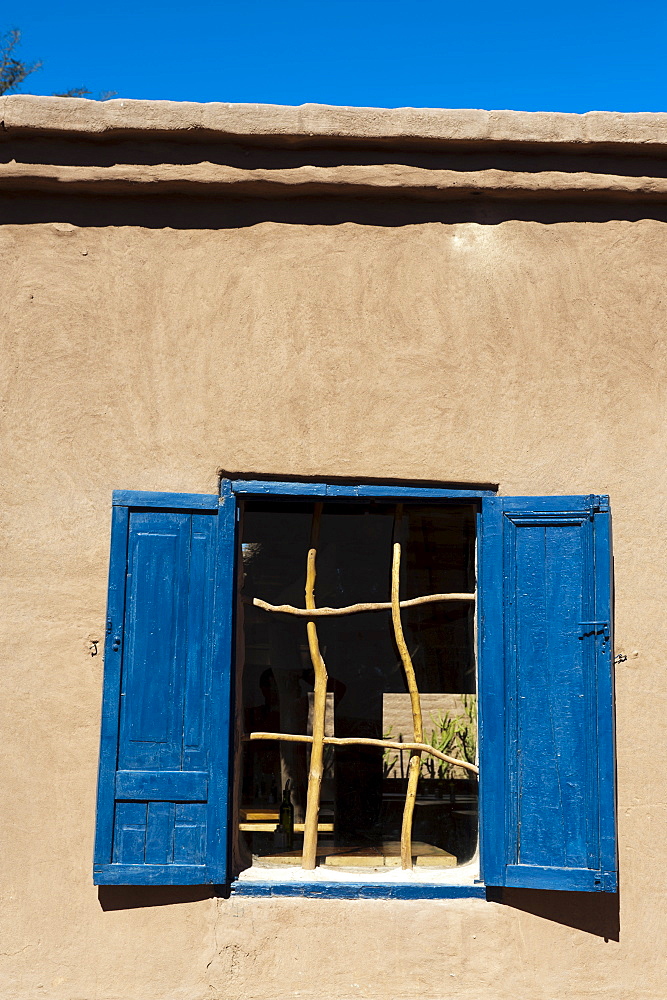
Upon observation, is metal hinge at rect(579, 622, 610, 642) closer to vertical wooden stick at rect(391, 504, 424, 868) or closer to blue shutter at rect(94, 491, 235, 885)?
vertical wooden stick at rect(391, 504, 424, 868)

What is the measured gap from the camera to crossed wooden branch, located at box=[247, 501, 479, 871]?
412 cm

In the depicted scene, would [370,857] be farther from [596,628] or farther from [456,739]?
[596,628]

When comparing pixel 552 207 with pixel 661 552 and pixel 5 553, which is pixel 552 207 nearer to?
pixel 661 552

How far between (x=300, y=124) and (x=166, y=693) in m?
2.46

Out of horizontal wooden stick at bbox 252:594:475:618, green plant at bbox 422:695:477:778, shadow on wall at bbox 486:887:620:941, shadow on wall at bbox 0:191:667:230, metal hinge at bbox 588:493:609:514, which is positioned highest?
shadow on wall at bbox 0:191:667:230

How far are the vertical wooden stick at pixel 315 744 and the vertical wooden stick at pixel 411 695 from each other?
1.13 feet

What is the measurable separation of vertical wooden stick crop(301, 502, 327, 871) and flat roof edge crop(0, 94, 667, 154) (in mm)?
1616

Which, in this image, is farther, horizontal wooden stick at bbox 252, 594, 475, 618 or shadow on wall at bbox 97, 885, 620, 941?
horizontal wooden stick at bbox 252, 594, 475, 618

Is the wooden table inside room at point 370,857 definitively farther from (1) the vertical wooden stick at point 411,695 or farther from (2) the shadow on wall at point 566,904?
(2) the shadow on wall at point 566,904

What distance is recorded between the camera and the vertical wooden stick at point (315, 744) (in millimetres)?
4113

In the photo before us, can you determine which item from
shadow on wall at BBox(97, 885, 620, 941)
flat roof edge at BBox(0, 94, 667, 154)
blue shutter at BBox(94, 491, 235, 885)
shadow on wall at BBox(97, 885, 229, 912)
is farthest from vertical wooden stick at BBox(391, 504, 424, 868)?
flat roof edge at BBox(0, 94, 667, 154)

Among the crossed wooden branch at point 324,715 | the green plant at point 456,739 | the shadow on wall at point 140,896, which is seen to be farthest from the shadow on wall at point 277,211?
the shadow on wall at point 140,896

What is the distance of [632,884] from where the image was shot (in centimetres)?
393

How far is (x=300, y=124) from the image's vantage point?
13.9 feet
